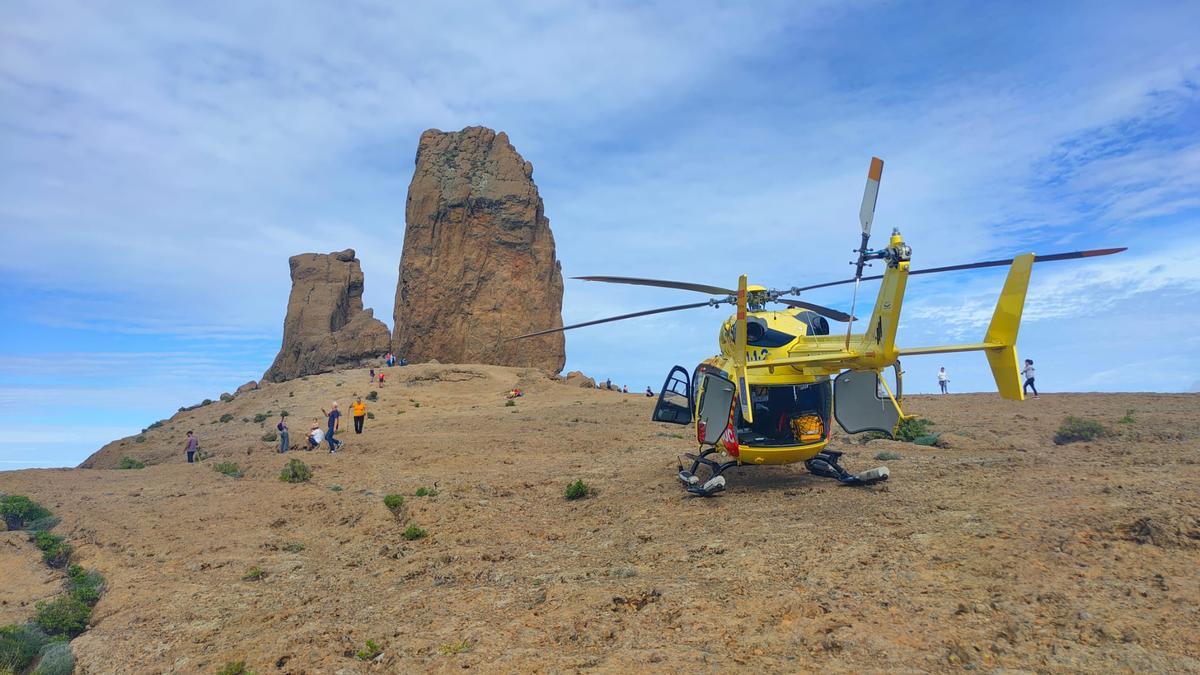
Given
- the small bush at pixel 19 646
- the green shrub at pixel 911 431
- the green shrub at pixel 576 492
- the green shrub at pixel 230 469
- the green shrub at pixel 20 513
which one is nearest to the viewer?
the small bush at pixel 19 646

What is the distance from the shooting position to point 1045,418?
2134cm

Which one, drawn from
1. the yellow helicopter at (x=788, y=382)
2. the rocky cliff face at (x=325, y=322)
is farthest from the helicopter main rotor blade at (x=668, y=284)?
the rocky cliff face at (x=325, y=322)

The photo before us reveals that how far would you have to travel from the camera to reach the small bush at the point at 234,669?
692 centimetres

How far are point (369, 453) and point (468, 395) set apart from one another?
1448 centimetres

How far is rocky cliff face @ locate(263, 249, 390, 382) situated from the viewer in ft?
154

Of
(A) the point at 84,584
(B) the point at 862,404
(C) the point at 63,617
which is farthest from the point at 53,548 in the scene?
(B) the point at 862,404

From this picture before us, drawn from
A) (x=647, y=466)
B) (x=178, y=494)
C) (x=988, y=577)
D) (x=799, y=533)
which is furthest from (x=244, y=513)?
(x=988, y=577)

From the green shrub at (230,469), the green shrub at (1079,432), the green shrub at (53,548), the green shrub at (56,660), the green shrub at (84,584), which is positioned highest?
the green shrub at (230,469)

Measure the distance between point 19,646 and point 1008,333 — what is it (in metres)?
13.8

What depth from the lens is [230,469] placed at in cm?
1969

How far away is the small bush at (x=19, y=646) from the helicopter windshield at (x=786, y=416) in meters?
10.4

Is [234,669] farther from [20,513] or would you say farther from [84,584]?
[20,513]

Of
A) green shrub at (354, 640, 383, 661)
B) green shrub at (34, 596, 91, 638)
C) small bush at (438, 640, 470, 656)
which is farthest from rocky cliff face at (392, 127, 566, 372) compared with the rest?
small bush at (438, 640, 470, 656)

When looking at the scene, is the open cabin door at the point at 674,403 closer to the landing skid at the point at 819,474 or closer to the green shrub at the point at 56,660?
the landing skid at the point at 819,474
